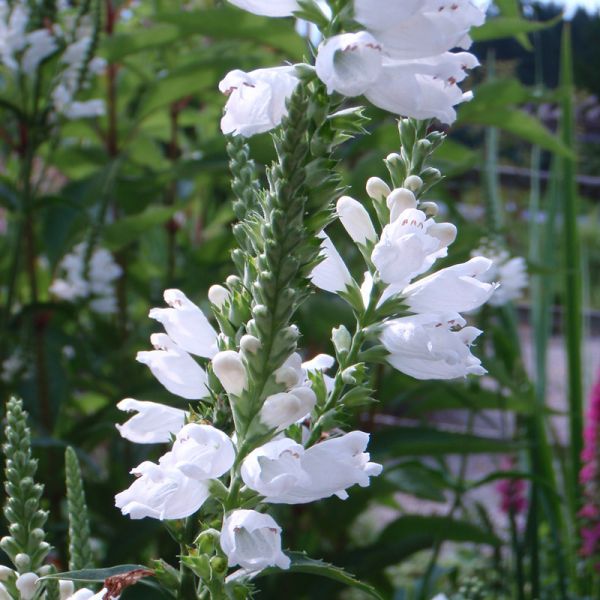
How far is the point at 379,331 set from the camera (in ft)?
1.41

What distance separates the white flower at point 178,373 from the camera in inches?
17.2

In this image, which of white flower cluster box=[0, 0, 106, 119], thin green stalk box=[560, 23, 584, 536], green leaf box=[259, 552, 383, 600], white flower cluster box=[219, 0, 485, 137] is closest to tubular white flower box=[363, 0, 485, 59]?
white flower cluster box=[219, 0, 485, 137]

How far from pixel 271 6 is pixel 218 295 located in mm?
129

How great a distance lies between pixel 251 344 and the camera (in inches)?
13.0

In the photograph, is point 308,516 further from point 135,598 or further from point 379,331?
point 379,331

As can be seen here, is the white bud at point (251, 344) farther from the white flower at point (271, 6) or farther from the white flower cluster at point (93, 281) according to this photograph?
the white flower cluster at point (93, 281)

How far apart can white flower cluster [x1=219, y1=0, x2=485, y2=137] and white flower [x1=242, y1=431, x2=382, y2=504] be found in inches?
5.0

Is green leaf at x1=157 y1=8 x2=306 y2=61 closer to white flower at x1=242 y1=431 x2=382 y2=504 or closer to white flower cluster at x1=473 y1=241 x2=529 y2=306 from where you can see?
white flower cluster at x1=473 y1=241 x2=529 y2=306

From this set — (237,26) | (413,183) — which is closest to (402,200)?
(413,183)

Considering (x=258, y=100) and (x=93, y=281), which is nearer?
(x=258, y=100)

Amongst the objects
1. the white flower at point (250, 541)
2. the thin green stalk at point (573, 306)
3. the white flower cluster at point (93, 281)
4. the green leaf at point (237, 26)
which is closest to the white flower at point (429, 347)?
the white flower at point (250, 541)

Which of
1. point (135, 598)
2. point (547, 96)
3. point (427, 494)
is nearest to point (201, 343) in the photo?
point (135, 598)

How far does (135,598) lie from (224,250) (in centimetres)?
80

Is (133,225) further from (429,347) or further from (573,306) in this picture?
(429,347)
